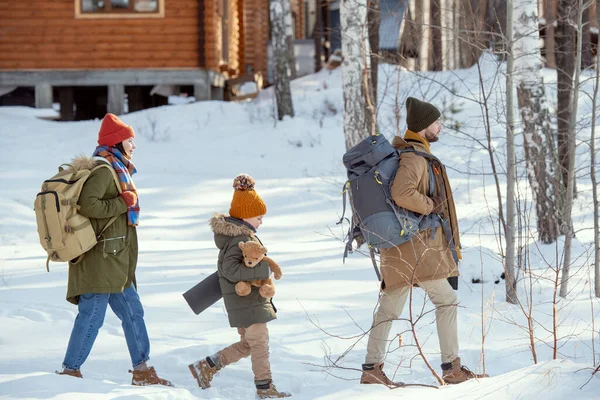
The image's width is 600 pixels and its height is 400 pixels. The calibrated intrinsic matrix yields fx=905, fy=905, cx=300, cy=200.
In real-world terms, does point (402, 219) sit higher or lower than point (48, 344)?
higher

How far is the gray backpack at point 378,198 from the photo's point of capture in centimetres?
516

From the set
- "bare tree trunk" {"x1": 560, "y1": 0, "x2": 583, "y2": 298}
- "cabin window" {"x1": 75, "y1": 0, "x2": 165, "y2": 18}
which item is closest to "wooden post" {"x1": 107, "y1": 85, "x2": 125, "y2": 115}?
"cabin window" {"x1": 75, "y1": 0, "x2": 165, "y2": 18}

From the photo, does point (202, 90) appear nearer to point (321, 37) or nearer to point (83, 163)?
point (321, 37)

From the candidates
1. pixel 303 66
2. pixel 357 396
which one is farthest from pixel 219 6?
pixel 357 396

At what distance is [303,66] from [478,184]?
18.0 metres

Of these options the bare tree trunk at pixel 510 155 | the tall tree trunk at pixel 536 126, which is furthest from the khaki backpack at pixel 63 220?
the tall tree trunk at pixel 536 126

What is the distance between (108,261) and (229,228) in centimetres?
74

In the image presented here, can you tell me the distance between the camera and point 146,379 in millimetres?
5402

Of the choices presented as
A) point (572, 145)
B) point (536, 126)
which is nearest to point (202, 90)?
point (536, 126)

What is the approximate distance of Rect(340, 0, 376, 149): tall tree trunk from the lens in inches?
419

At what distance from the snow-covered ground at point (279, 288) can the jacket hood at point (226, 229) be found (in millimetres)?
874

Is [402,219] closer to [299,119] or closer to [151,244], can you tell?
[151,244]

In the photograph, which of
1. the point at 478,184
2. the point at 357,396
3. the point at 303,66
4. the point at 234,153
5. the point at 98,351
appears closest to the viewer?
the point at 357,396

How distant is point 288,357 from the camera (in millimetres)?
6172
